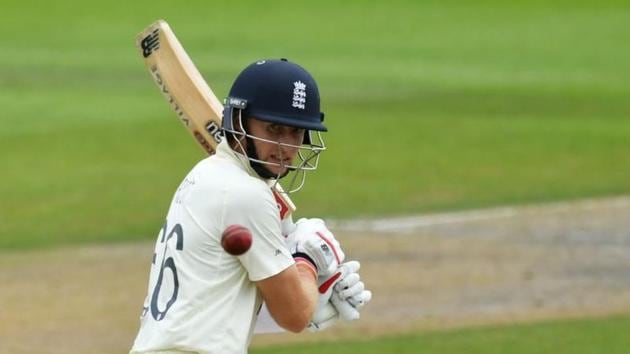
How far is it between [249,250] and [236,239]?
0.74ft

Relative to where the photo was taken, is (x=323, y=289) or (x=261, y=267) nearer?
(x=261, y=267)

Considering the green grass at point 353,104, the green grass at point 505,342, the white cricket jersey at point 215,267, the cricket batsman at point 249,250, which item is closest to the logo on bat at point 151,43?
the cricket batsman at point 249,250

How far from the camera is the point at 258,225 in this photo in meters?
4.52

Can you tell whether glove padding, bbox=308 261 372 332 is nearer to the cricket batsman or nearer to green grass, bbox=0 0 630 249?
the cricket batsman

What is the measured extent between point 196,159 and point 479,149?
127 inches

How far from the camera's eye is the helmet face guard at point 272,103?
4641 mm

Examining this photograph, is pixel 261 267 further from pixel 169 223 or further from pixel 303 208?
pixel 303 208

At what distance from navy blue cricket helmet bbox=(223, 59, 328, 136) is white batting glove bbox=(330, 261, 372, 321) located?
511 millimetres

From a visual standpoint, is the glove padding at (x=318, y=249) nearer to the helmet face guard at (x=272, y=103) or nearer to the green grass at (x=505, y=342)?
the helmet face guard at (x=272, y=103)

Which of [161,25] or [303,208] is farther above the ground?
[161,25]

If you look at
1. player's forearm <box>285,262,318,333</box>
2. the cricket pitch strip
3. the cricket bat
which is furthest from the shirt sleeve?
the cricket pitch strip

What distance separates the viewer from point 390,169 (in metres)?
15.6

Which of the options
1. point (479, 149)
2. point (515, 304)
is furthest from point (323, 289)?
point (479, 149)

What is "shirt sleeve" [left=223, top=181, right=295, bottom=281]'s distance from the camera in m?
4.49
